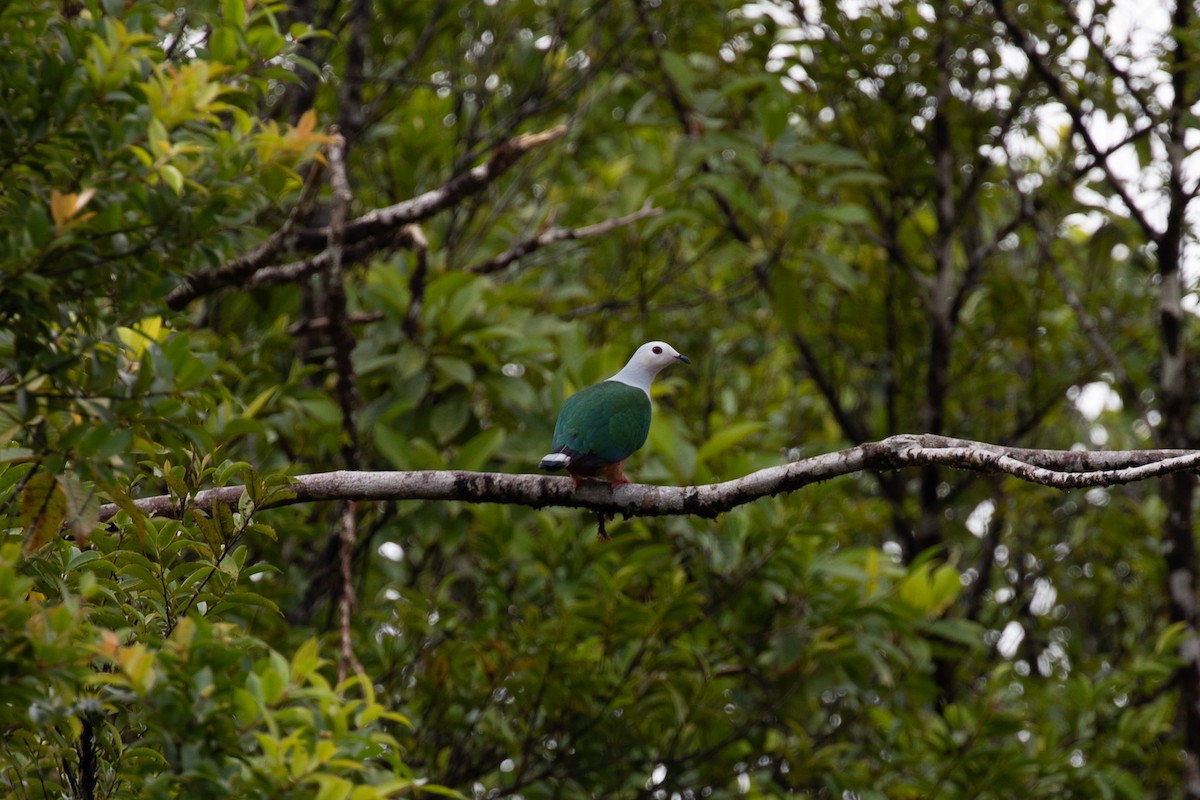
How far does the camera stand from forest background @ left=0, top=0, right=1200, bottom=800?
9.99ft

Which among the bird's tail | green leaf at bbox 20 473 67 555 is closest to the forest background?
green leaf at bbox 20 473 67 555

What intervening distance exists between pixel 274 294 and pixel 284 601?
6.41ft

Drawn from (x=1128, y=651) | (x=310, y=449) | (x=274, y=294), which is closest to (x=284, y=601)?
(x=310, y=449)

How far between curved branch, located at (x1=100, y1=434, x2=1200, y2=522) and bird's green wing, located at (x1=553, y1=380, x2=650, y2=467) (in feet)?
1.53

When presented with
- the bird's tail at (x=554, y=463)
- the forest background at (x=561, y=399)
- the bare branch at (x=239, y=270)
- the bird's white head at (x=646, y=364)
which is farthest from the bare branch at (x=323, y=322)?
the bird's tail at (x=554, y=463)

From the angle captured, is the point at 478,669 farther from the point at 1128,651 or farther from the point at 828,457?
the point at 1128,651

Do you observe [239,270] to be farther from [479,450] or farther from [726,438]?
[726,438]

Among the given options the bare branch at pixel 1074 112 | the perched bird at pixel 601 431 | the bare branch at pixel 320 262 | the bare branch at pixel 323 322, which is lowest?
the perched bird at pixel 601 431

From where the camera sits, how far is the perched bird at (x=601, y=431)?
180 inches

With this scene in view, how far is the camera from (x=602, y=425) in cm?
465

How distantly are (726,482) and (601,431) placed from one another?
40.8 inches

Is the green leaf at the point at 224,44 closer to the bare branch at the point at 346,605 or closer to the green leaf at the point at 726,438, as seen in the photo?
the bare branch at the point at 346,605

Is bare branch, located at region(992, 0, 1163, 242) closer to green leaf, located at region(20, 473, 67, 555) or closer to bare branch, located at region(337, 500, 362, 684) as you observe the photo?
bare branch, located at region(337, 500, 362, 684)

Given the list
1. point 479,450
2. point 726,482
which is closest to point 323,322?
point 479,450
